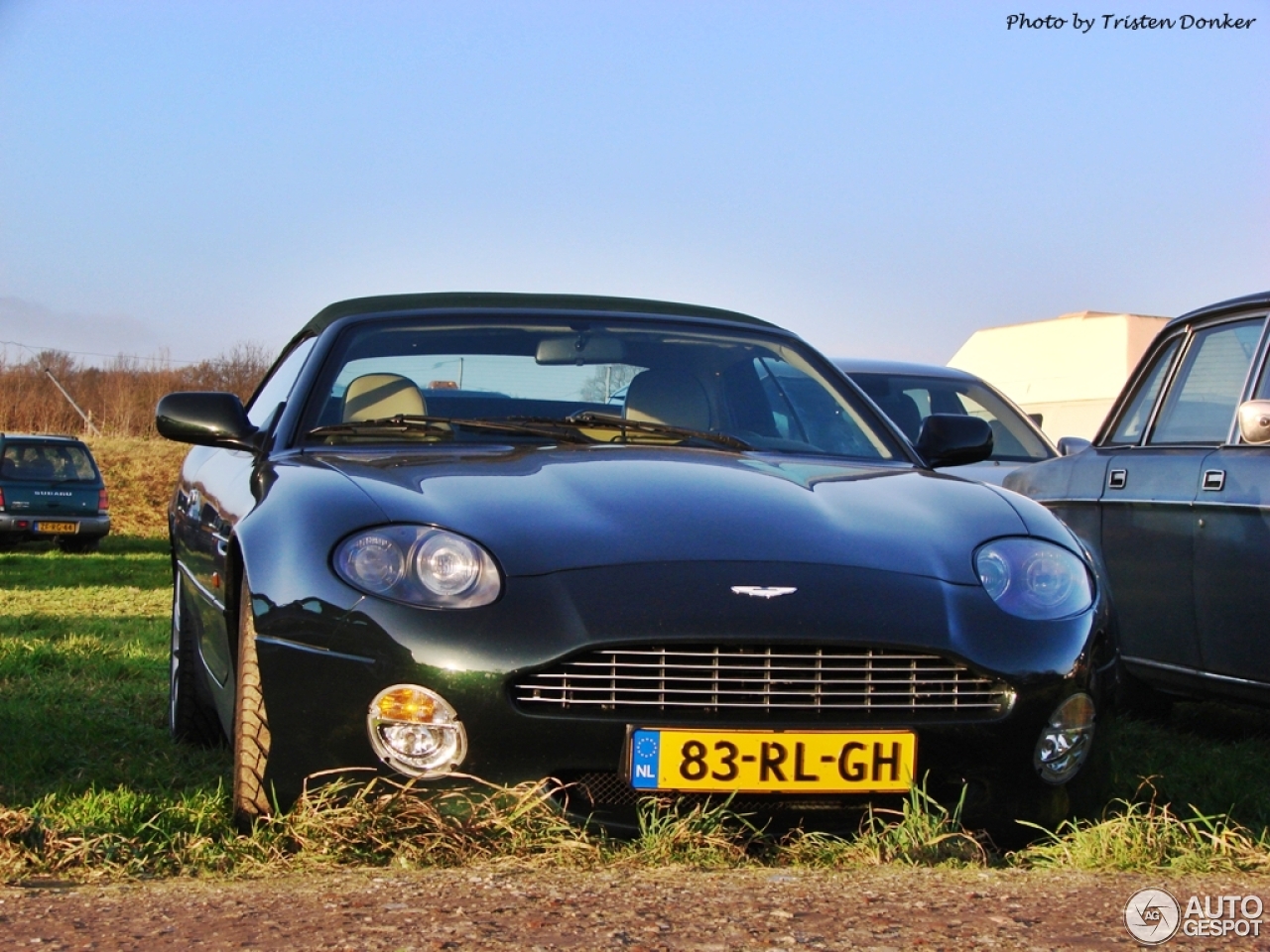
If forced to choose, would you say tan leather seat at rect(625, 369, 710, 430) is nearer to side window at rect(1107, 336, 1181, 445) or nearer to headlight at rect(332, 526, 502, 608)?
headlight at rect(332, 526, 502, 608)

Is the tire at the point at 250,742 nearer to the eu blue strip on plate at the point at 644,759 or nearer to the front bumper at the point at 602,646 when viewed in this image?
the front bumper at the point at 602,646

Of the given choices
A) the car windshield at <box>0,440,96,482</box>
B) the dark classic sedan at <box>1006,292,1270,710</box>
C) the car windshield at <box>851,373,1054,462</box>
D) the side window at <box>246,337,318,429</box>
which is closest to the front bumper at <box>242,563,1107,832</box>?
the dark classic sedan at <box>1006,292,1270,710</box>

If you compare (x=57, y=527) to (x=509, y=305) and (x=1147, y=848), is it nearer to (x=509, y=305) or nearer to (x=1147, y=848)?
(x=509, y=305)

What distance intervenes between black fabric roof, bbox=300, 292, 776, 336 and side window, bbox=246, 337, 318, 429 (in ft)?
0.32

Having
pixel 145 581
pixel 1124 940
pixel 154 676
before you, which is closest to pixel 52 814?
pixel 1124 940

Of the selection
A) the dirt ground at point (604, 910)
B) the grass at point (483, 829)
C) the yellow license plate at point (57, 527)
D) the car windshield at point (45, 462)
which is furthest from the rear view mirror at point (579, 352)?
the car windshield at point (45, 462)

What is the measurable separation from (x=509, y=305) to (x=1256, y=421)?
2149 mm

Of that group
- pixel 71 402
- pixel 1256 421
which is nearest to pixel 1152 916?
pixel 1256 421

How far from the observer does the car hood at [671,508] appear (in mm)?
3230

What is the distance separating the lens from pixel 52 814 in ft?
11.4

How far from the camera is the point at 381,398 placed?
173 inches

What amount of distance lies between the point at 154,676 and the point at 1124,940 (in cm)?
530

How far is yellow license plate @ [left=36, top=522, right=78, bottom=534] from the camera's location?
23.0 metres

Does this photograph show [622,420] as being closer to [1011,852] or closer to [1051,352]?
[1011,852]
